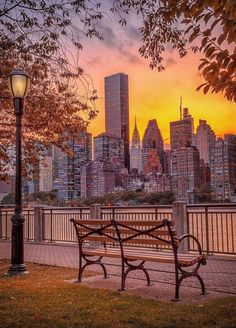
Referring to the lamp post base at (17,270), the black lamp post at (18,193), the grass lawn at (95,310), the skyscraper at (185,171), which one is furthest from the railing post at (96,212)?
the skyscraper at (185,171)

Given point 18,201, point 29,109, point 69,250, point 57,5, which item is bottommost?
Result: point 69,250

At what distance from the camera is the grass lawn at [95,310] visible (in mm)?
5988

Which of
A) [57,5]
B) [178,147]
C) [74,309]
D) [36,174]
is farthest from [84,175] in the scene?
[74,309]

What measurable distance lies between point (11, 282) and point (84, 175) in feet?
264

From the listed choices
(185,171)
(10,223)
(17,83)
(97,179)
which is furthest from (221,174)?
(17,83)

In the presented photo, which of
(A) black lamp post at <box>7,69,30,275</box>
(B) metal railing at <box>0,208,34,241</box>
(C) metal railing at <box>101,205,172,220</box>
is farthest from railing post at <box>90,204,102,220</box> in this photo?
(A) black lamp post at <box>7,69,30,275</box>

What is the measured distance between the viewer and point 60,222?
61.4ft

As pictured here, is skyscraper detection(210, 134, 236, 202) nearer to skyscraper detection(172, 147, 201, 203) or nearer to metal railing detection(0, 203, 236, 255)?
skyscraper detection(172, 147, 201, 203)

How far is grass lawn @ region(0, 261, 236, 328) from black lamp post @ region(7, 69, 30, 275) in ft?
7.15

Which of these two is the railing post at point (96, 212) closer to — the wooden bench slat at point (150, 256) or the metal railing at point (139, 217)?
the metal railing at point (139, 217)

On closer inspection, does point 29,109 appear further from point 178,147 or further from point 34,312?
point 178,147

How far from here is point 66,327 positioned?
5.87m

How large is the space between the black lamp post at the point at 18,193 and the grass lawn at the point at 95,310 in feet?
7.15

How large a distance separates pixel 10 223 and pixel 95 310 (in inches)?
650
